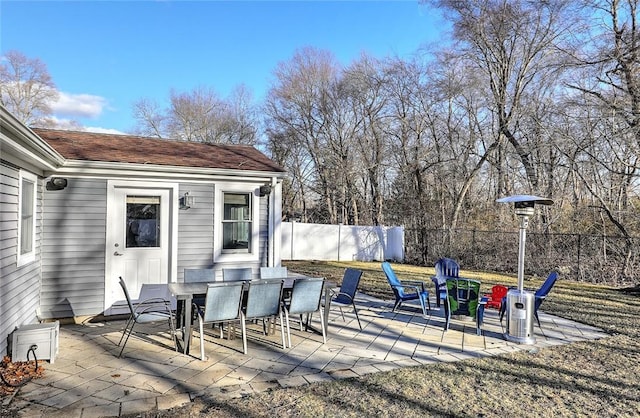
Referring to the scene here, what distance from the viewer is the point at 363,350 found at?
4.56m

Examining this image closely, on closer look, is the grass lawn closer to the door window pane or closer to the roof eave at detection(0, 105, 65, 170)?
the roof eave at detection(0, 105, 65, 170)

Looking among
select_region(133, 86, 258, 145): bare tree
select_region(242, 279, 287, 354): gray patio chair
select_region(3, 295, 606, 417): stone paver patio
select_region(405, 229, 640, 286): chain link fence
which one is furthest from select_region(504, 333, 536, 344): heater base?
select_region(133, 86, 258, 145): bare tree

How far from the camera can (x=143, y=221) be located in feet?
20.0

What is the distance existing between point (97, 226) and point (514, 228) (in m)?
12.4

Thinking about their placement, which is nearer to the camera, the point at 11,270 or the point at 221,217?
the point at 11,270

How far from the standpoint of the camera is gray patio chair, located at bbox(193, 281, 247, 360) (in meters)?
4.12

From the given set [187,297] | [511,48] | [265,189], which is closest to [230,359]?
[187,297]

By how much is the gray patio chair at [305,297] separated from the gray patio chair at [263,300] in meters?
0.16

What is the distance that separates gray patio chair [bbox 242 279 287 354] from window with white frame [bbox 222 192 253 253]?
2.26m

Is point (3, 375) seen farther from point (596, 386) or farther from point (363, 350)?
point (596, 386)

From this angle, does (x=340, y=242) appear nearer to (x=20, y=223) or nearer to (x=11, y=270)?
(x=20, y=223)

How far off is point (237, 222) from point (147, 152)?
6.04 feet

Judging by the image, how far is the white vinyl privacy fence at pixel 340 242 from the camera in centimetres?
1473

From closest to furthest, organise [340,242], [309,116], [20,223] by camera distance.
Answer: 1. [20,223]
2. [340,242]
3. [309,116]
